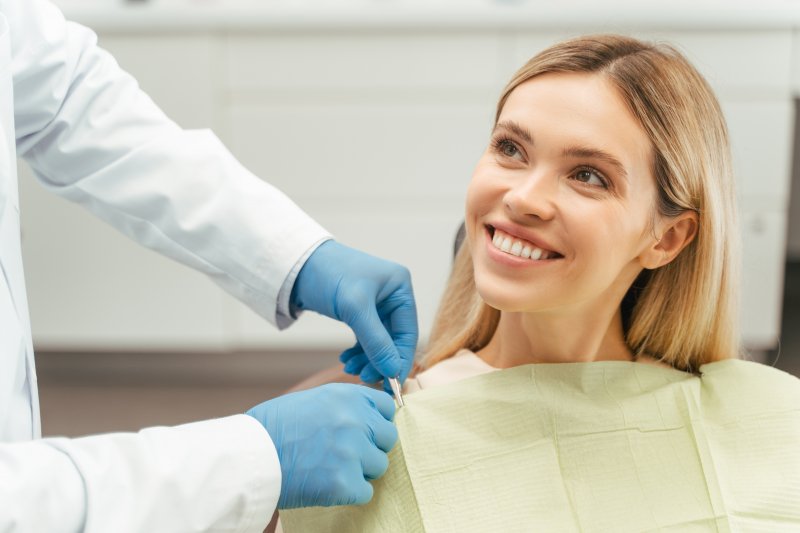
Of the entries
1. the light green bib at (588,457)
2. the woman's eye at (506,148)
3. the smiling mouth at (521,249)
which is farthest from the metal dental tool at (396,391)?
the woman's eye at (506,148)

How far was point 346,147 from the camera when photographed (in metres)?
2.64

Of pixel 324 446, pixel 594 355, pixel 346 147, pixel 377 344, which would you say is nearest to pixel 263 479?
pixel 324 446

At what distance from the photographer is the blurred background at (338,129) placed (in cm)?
253

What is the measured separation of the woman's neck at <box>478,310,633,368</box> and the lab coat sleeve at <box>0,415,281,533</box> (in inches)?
17.6

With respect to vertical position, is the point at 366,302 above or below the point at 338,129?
above

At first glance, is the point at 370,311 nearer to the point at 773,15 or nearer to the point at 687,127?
the point at 687,127

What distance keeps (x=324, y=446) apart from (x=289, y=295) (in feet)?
1.26

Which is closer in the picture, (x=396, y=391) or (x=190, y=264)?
(x=396, y=391)

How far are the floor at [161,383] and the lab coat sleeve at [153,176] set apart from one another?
54.6 inches

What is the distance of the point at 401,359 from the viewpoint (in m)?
1.25

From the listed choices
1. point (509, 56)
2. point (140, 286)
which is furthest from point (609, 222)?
point (140, 286)

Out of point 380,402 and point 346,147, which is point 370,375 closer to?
point 380,402

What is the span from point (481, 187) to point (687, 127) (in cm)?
27

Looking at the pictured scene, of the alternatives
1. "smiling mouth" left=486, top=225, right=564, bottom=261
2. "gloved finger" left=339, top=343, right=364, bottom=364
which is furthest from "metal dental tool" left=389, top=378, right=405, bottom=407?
"smiling mouth" left=486, top=225, right=564, bottom=261
